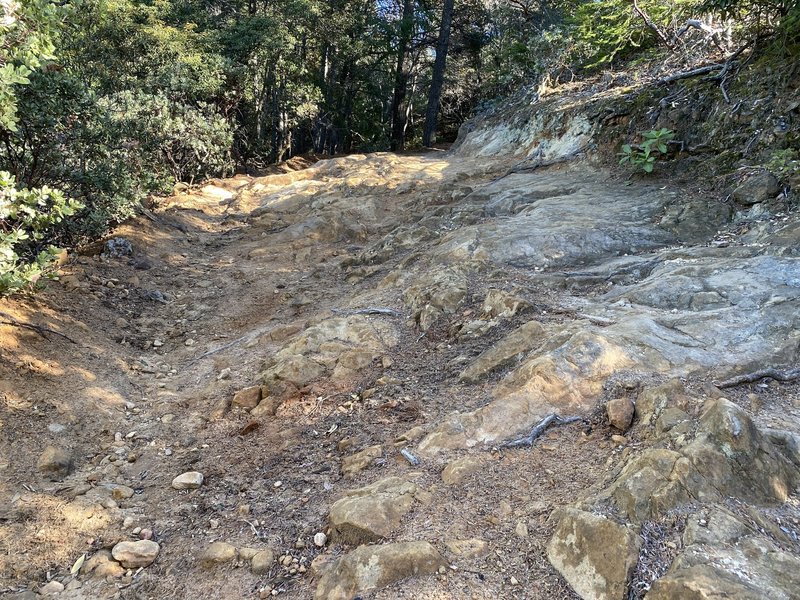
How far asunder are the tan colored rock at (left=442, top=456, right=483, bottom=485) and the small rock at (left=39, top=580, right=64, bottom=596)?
81.5 inches

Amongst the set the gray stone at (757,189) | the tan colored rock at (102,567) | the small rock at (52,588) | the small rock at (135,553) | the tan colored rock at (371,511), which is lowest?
the small rock at (52,588)

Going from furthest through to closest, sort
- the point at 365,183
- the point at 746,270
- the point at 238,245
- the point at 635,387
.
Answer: the point at 365,183
the point at 238,245
the point at 746,270
the point at 635,387

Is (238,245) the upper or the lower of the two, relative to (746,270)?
lower

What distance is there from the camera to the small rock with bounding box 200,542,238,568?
2781mm

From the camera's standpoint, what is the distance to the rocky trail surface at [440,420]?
7.64ft

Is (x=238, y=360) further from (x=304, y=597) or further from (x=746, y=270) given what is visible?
(x=746, y=270)

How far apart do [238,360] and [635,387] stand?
378 cm

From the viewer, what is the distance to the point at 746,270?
4.48m

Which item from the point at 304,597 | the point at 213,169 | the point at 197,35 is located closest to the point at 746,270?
the point at 304,597

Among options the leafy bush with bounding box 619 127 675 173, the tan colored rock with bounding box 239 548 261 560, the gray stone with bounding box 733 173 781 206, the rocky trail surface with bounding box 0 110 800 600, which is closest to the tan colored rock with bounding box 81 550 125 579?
→ the rocky trail surface with bounding box 0 110 800 600

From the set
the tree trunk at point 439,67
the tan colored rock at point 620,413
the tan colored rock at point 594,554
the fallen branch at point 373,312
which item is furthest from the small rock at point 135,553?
the tree trunk at point 439,67

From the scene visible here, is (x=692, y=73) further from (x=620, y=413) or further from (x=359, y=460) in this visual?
(x=359, y=460)

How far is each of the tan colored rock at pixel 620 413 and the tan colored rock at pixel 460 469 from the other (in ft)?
2.69

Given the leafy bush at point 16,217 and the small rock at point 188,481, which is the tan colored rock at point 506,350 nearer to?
the small rock at point 188,481
